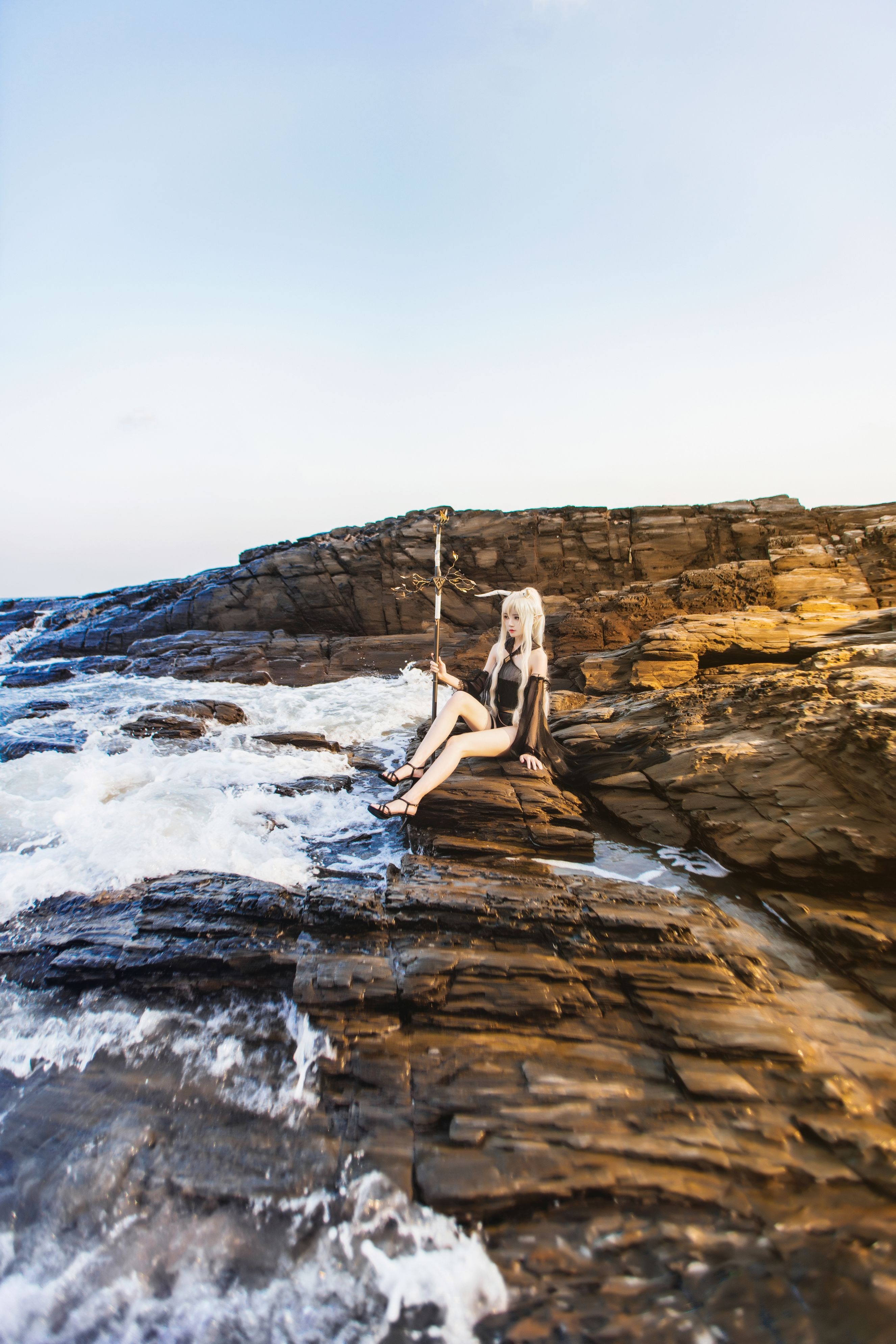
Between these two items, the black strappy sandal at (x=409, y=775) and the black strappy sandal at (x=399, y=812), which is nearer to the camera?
the black strappy sandal at (x=399, y=812)

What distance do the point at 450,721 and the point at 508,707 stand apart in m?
0.69

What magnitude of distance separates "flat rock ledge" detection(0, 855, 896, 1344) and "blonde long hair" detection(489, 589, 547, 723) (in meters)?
1.99

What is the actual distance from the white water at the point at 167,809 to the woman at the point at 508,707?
1185mm

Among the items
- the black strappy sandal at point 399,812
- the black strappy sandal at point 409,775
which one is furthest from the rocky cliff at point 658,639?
the black strappy sandal at point 399,812

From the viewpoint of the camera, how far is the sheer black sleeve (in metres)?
5.65

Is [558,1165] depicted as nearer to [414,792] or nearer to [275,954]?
[275,954]

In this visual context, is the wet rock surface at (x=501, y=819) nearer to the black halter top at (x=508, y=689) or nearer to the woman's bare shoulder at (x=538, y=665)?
the black halter top at (x=508, y=689)

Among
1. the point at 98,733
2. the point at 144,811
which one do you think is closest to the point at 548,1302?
the point at 144,811

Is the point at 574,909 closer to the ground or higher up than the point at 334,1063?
higher up

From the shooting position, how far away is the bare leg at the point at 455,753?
5.21 m

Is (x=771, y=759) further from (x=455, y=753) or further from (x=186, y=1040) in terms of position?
(x=186, y=1040)

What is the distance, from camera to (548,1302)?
2.15m

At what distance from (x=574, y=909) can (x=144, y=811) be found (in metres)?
4.70

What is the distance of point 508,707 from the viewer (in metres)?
5.78
